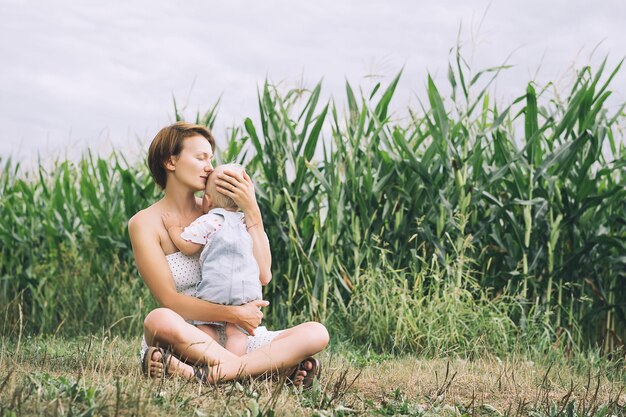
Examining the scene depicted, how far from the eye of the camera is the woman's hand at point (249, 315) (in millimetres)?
3514

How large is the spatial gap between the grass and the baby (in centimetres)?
36

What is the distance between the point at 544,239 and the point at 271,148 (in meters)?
2.39

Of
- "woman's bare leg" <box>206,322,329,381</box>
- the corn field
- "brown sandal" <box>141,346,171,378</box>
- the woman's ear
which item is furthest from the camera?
the corn field

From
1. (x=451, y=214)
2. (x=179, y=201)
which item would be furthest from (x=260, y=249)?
(x=451, y=214)

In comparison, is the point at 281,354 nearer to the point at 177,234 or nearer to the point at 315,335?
the point at 315,335

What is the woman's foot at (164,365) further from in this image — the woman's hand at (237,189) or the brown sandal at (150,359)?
the woman's hand at (237,189)

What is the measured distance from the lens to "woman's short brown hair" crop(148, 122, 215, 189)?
3.74 meters

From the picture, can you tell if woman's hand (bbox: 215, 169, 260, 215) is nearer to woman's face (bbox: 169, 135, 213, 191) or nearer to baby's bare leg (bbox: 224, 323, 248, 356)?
woman's face (bbox: 169, 135, 213, 191)

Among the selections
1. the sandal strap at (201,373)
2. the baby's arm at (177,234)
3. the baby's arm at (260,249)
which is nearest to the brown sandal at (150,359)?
the sandal strap at (201,373)

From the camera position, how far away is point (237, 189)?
358cm

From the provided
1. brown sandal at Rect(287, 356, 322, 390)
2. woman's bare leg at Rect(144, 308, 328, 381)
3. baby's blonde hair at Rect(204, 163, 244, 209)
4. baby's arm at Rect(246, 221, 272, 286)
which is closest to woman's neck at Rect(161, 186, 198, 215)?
baby's blonde hair at Rect(204, 163, 244, 209)

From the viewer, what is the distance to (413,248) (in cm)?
623

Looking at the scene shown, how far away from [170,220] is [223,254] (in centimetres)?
42

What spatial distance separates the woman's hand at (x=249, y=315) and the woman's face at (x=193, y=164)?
64 cm
